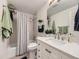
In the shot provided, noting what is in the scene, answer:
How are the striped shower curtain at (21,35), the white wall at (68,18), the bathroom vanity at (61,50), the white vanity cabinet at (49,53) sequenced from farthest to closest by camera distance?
the striped shower curtain at (21,35), the white wall at (68,18), the white vanity cabinet at (49,53), the bathroom vanity at (61,50)

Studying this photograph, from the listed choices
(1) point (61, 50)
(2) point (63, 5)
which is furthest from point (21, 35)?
(1) point (61, 50)

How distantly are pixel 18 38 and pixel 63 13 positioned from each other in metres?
1.66

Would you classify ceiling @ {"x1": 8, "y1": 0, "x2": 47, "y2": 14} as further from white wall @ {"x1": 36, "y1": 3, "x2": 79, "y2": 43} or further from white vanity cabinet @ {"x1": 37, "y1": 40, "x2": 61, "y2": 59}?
white vanity cabinet @ {"x1": 37, "y1": 40, "x2": 61, "y2": 59}

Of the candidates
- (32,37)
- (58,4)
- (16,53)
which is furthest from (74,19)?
(32,37)

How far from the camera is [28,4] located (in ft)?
11.0

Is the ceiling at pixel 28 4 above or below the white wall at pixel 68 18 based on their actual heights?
above

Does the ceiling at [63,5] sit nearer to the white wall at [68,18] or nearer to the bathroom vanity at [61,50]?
the white wall at [68,18]

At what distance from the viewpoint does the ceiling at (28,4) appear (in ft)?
10.3

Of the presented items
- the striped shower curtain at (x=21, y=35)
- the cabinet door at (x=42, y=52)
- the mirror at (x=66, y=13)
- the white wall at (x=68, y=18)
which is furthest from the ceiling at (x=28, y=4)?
the cabinet door at (x=42, y=52)

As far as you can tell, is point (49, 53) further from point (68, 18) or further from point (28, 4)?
point (28, 4)

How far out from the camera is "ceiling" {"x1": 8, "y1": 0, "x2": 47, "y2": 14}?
315cm

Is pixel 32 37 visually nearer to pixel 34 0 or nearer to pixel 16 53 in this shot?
pixel 16 53

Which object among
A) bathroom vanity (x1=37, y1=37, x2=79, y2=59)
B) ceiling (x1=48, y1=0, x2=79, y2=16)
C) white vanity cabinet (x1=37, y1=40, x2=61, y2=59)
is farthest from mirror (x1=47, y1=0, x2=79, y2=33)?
white vanity cabinet (x1=37, y1=40, x2=61, y2=59)

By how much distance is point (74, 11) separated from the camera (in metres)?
1.79
